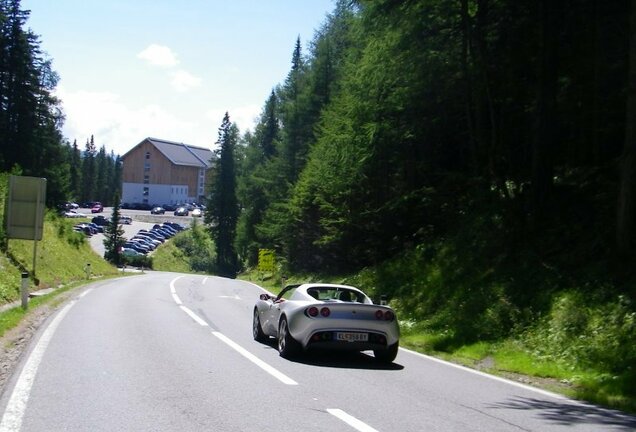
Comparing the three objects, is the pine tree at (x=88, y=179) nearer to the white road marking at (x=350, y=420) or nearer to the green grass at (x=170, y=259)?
the green grass at (x=170, y=259)

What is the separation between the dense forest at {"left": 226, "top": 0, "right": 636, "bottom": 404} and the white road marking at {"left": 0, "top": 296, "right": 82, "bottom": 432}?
788cm

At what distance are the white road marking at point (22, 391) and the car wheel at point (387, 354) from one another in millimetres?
5454

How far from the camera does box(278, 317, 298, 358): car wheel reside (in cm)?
1113

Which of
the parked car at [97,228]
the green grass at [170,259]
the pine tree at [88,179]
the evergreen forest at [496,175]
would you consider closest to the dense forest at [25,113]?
the green grass at [170,259]

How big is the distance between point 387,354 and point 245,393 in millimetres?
3993

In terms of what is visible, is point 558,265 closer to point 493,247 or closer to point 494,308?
point 494,308

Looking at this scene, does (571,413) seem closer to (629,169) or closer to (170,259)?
(629,169)

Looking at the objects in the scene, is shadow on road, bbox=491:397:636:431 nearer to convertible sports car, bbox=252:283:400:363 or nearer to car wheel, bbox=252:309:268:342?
convertible sports car, bbox=252:283:400:363

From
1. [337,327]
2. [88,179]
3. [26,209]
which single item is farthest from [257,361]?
[88,179]

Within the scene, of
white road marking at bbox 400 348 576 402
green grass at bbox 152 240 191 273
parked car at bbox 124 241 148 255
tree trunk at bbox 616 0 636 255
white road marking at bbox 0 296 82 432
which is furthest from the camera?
green grass at bbox 152 240 191 273

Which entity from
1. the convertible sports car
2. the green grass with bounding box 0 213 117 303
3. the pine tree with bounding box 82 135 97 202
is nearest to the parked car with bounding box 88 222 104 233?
the green grass with bounding box 0 213 117 303

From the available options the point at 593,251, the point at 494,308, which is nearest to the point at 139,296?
the point at 494,308

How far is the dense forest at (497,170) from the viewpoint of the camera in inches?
527

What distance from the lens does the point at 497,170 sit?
20.8 meters
